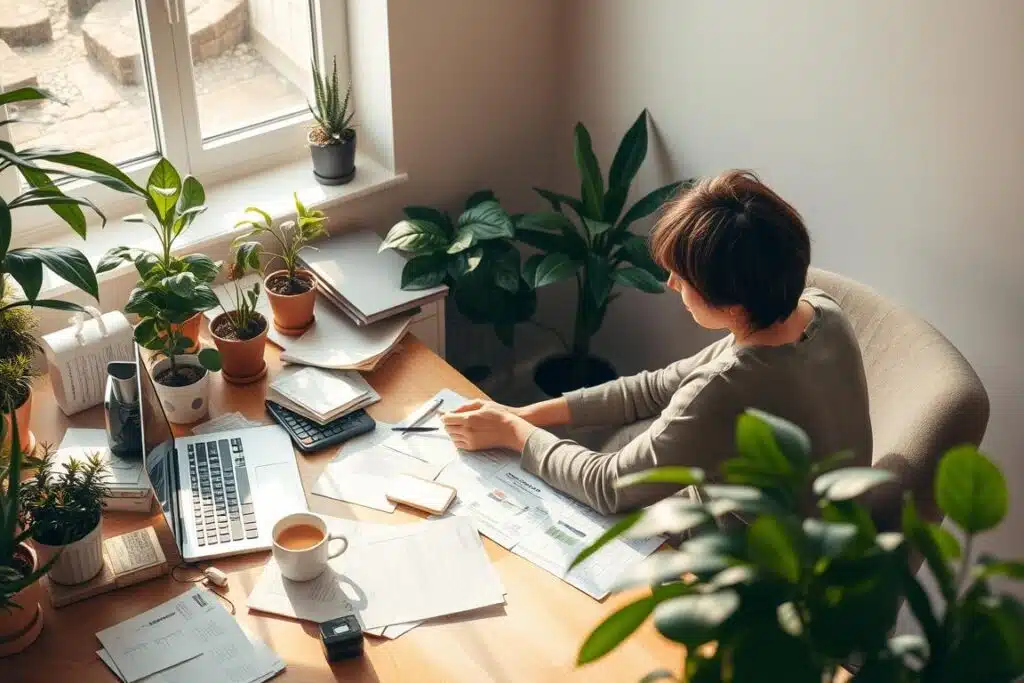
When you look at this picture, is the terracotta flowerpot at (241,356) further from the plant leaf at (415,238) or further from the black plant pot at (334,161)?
the black plant pot at (334,161)

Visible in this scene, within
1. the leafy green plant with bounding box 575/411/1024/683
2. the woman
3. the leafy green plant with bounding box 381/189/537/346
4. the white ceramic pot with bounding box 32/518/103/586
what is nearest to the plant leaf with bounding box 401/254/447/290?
the leafy green plant with bounding box 381/189/537/346

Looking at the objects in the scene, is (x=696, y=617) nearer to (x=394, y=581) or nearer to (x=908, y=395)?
(x=394, y=581)

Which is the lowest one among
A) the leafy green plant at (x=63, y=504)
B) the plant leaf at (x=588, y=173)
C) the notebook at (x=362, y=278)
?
the notebook at (x=362, y=278)

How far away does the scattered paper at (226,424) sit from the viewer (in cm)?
209

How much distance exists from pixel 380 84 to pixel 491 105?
31cm

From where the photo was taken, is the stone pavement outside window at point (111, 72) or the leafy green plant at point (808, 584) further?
the stone pavement outside window at point (111, 72)

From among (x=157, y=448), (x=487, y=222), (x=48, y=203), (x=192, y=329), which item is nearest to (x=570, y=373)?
(x=487, y=222)

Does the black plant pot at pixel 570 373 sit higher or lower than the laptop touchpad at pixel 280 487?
lower

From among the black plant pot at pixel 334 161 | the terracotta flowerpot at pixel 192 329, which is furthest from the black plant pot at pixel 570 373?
the terracotta flowerpot at pixel 192 329

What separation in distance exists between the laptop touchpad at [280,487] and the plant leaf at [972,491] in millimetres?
1274

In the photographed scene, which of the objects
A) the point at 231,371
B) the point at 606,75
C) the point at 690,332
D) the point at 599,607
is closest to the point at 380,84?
the point at 606,75

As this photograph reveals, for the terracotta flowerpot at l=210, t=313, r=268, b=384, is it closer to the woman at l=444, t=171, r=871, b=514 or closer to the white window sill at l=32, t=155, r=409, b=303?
the white window sill at l=32, t=155, r=409, b=303

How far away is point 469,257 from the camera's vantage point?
2.48 m

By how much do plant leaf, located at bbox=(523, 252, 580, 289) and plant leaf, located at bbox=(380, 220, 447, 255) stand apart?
218 mm
